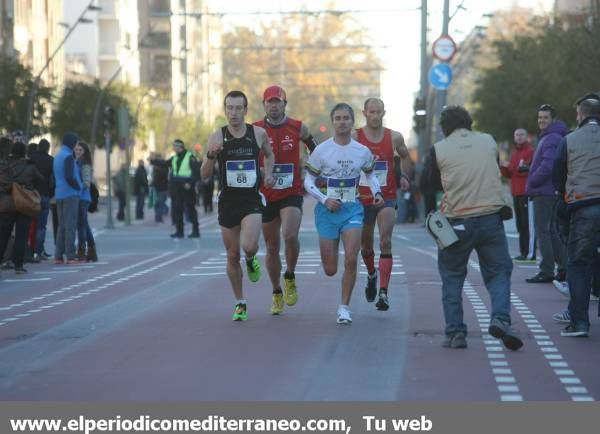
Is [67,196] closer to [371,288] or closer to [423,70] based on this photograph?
[371,288]

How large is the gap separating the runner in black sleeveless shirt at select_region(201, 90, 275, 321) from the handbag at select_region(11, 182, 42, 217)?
815 centimetres

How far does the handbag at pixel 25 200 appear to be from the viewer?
21438 millimetres

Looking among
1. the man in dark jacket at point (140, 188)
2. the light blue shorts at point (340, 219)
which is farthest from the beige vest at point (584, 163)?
the man in dark jacket at point (140, 188)

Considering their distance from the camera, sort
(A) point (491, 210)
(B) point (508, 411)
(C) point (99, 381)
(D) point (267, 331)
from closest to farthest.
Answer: (B) point (508, 411) < (C) point (99, 381) < (A) point (491, 210) < (D) point (267, 331)

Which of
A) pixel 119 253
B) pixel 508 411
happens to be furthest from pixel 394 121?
pixel 508 411

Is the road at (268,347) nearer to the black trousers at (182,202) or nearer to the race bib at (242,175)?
the race bib at (242,175)

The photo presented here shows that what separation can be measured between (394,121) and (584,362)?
12993 centimetres

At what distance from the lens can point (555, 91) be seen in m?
59.7

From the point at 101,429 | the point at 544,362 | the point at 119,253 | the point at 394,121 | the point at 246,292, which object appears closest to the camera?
the point at 101,429

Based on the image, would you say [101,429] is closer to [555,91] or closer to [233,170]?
[233,170]

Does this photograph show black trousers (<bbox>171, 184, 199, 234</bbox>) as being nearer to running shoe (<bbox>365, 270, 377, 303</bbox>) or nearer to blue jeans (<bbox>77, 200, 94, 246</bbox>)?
blue jeans (<bbox>77, 200, 94, 246</bbox>)

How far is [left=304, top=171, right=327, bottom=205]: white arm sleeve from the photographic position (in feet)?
44.5

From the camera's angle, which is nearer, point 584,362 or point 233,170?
point 584,362

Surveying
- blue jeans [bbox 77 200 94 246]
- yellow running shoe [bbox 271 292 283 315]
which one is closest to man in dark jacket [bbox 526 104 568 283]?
yellow running shoe [bbox 271 292 283 315]
